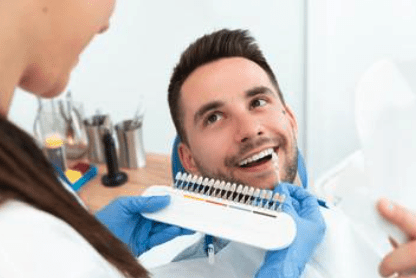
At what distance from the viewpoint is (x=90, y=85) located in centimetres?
236

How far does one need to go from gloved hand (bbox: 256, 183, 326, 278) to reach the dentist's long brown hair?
40 cm

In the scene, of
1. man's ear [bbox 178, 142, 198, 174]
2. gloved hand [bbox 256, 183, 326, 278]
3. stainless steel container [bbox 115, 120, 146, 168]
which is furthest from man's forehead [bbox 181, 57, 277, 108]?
stainless steel container [bbox 115, 120, 146, 168]

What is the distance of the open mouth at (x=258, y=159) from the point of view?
3.99ft

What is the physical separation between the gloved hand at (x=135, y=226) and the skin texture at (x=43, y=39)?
485 millimetres

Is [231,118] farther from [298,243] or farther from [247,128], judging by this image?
[298,243]

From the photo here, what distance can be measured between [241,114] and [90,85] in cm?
133

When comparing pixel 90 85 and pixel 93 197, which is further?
pixel 90 85

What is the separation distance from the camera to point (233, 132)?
1250 millimetres

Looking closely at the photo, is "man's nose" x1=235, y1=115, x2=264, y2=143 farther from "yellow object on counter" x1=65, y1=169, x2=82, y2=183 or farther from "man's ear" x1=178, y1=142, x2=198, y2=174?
"yellow object on counter" x1=65, y1=169, x2=82, y2=183

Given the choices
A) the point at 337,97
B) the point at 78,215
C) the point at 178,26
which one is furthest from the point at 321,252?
the point at 178,26

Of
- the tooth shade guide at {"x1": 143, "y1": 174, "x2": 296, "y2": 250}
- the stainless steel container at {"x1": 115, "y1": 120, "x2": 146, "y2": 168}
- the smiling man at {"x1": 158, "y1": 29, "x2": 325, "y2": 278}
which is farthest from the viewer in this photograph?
the stainless steel container at {"x1": 115, "y1": 120, "x2": 146, "y2": 168}

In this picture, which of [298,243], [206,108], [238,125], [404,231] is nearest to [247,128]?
[238,125]

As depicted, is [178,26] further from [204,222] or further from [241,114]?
[204,222]

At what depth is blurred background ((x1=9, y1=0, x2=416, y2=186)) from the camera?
2127 millimetres
